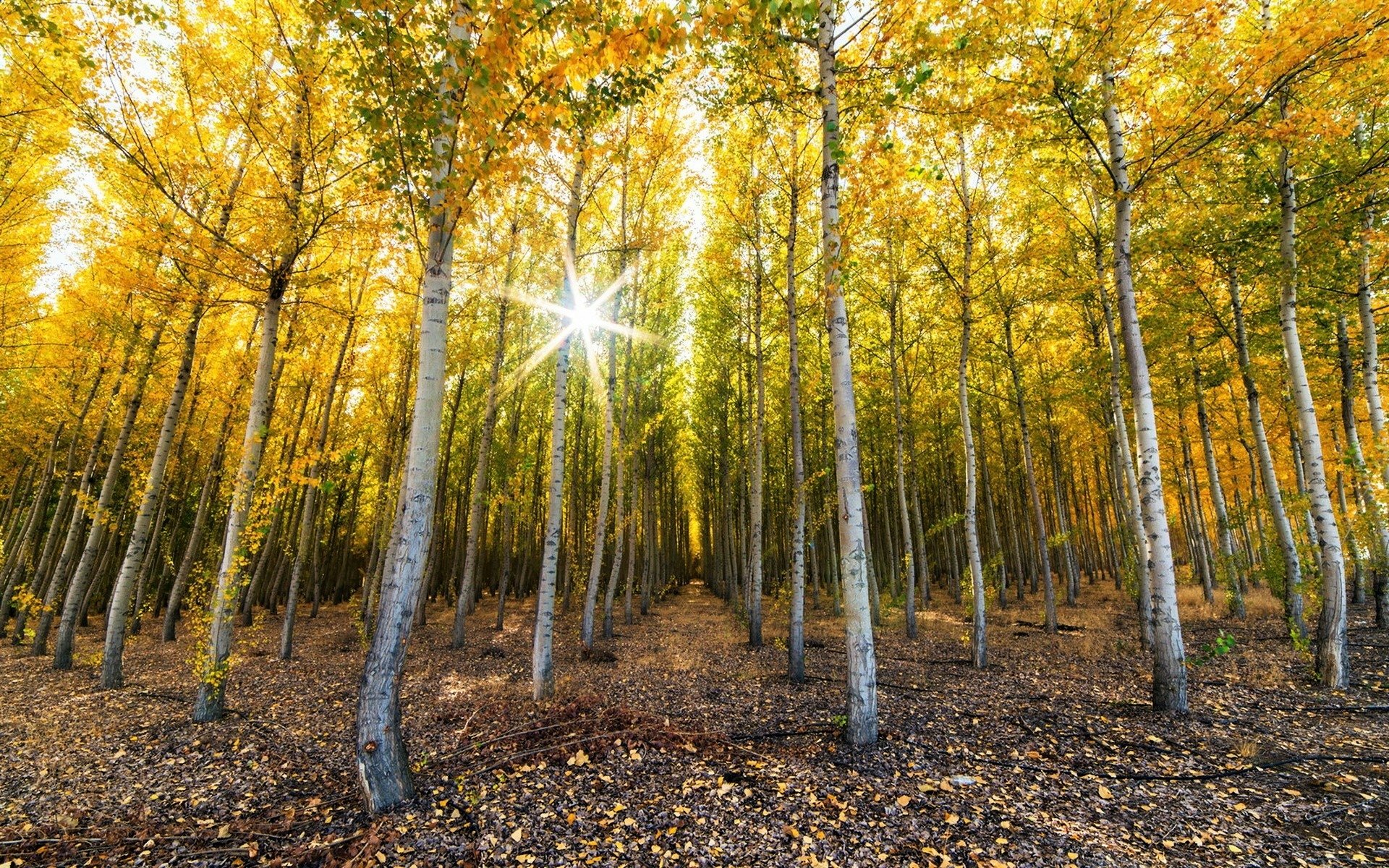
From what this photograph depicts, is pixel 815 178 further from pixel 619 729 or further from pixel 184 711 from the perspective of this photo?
pixel 184 711

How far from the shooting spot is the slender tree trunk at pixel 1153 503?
6.05 m

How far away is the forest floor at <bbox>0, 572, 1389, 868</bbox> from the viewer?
362cm

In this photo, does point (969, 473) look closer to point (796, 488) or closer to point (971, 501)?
point (971, 501)

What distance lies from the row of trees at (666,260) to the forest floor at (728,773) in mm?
704

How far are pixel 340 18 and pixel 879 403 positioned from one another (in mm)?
15366

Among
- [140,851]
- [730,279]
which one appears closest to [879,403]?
[730,279]

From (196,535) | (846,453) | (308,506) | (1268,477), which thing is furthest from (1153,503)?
(196,535)

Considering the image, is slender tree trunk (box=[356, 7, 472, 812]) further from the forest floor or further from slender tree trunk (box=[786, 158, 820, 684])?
slender tree trunk (box=[786, 158, 820, 684])

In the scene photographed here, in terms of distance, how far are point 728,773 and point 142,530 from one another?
900 cm

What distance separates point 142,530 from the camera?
7.48 meters

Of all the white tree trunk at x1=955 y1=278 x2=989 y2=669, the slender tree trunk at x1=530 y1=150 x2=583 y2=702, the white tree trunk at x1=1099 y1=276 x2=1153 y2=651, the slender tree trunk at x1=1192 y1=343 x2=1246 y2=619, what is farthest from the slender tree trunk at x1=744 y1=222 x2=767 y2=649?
the slender tree trunk at x1=1192 y1=343 x2=1246 y2=619

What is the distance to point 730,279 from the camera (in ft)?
39.3

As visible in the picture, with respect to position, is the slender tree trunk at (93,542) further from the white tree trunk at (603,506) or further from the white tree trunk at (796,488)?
the white tree trunk at (796,488)

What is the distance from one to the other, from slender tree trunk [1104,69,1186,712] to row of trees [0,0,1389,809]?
42 mm
